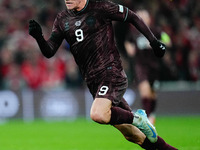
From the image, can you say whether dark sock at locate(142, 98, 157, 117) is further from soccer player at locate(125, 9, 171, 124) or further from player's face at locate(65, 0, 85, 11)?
player's face at locate(65, 0, 85, 11)

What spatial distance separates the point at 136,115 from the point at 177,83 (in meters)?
8.78

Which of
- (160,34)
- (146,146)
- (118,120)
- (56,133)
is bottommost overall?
(56,133)

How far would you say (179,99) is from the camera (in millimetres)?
14664

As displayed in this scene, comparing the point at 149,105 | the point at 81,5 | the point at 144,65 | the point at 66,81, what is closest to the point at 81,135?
the point at 149,105

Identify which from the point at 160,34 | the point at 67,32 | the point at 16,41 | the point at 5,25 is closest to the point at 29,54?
the point at 16,41

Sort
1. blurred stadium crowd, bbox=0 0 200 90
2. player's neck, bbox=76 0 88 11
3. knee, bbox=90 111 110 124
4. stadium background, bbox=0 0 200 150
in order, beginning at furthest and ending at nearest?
blurred stadium crowd, bbox=0 0 200 90, stadium background, bbox=0 0 200 150, player's neck, bbox=76 0 88 11, knee, bbox=90 111 110 124

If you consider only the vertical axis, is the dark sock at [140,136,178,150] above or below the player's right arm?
below

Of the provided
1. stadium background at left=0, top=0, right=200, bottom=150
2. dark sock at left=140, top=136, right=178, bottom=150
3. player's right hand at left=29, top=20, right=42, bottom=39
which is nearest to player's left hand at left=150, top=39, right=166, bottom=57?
dark sock at left=140, top=136, right=178, bottom=150

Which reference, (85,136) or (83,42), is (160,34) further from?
(83,42)

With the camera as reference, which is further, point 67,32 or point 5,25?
point 5,25

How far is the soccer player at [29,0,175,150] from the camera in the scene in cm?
643

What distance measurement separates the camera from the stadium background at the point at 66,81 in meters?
14.7

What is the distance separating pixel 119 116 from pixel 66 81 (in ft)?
31.2

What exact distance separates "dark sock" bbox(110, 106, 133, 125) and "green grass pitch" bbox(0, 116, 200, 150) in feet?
6.23
